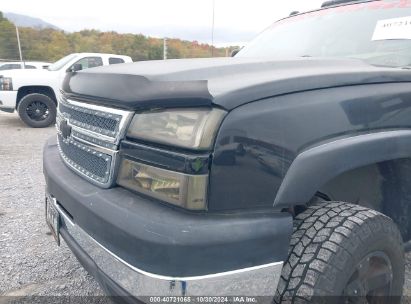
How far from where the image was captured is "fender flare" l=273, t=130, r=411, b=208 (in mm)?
1343

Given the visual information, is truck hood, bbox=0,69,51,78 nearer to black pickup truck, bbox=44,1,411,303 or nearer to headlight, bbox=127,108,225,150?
black pickup truck, bbox=44,1,411,303

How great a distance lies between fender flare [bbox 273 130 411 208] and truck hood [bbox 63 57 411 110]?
0.84ft

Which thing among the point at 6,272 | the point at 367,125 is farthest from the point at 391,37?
the point at 6,272

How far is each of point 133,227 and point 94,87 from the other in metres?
0.76

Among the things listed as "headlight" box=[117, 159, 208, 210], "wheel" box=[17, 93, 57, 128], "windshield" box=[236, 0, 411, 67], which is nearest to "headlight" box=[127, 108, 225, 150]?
"headlight" box=[117, 159, 208, 210]

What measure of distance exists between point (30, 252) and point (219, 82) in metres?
2.17

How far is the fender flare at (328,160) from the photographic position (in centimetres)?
134

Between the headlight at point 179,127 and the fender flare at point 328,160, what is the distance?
13.9 inches

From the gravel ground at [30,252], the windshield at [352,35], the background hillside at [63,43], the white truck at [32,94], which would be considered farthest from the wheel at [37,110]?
the background hillside at [63,43]

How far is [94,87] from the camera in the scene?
1.67 m

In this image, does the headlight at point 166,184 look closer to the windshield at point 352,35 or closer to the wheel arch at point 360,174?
the wheel arch at point 360,174

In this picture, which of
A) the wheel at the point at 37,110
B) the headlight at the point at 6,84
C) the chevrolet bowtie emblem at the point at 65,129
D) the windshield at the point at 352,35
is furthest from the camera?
the wheel at the point at 37,110

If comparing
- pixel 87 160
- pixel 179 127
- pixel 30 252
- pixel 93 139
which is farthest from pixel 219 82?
pixel 30 252

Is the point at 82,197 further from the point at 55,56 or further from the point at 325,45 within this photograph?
the point at 55,56
